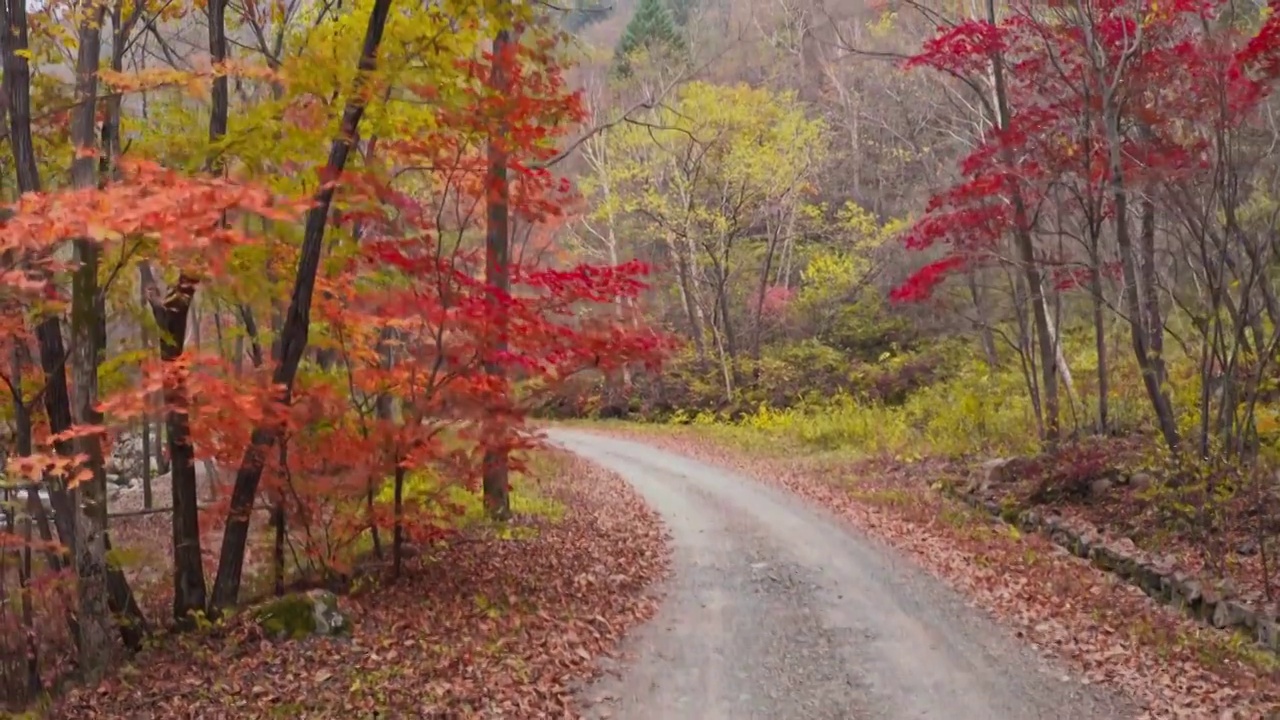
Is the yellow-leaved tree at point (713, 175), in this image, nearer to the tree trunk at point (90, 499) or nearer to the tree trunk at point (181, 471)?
the tree trunk at point (181, 471)

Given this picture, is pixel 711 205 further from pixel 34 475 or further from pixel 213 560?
pixel 34 475

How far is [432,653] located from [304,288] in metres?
3.08

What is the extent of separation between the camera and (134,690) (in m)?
6.41

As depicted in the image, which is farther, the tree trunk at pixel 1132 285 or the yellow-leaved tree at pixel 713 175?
the yellow-leaved tree at pixel 713 175

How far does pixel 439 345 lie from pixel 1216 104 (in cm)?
844

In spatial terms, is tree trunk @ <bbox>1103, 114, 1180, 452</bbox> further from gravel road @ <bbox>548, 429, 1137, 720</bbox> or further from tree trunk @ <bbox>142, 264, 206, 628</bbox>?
tree trunk @ <bbox>142, 264, 206, 628</bbox>

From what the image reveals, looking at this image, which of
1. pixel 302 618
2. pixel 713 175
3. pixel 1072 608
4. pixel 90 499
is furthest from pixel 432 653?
pixel 713 175

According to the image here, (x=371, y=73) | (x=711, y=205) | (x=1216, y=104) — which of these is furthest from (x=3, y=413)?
(x=711, y=205)

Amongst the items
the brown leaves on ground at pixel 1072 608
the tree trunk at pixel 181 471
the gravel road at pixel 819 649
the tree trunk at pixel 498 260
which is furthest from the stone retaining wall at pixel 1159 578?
the tree trunk at pixel 181 471

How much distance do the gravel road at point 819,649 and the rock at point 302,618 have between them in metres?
2.27

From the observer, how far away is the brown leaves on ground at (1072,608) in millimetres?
6234

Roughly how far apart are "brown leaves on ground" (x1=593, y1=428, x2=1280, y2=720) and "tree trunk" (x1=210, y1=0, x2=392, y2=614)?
652 centimetres

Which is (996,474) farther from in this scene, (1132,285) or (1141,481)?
(1132,285)

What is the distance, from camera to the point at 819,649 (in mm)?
7301
